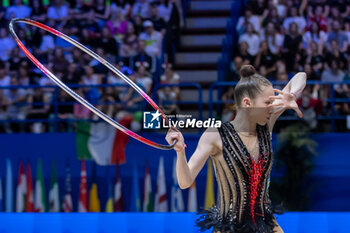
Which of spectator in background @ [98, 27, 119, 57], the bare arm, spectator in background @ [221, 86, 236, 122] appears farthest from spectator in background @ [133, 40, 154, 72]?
the bare arm

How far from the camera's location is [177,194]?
484 centimetres

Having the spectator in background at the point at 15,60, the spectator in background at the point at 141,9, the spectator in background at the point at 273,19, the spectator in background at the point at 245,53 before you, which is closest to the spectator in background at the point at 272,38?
the spectator in background at the point at 273,19

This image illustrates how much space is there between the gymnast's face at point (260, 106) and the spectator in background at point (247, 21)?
4.54 m

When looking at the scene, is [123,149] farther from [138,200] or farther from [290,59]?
[290,59]

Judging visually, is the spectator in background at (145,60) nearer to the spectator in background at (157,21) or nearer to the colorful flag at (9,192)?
the spectator in background at (157,21)

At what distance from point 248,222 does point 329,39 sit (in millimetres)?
4429

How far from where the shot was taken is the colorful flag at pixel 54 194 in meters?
4.90

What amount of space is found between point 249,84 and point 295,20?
184 inches

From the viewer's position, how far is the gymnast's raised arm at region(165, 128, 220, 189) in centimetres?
210

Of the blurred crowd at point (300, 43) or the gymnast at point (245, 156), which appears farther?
the blurred crowd at point (300, 43)

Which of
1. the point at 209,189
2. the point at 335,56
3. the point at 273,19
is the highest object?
the point at 273,19

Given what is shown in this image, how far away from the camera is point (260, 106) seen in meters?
2.24

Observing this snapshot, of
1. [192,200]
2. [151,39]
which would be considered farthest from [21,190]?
[151,39]

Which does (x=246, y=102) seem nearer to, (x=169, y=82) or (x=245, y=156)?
(x=245, y=156)
